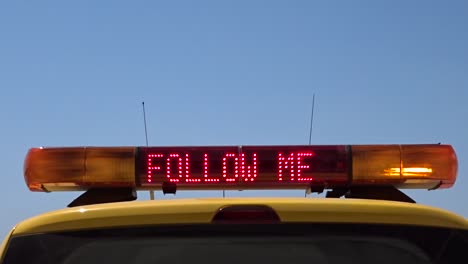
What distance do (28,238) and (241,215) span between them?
0.73 metres

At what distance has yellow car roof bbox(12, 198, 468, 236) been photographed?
141 inches

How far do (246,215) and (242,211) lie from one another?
0.07 ft

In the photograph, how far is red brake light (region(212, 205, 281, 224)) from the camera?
3615 millimetres

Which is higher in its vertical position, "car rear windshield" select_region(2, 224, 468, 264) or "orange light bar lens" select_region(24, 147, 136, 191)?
"car rear windshield" select_region(2, 224, 468, 264)

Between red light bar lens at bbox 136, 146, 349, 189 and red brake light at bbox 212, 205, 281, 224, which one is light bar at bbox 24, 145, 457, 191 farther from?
red brake light at bbox 212, 205, 281, 224

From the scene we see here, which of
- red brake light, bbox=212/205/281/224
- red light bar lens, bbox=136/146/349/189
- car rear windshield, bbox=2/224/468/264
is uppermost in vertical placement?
red brake light, bbox=212/205/281/224

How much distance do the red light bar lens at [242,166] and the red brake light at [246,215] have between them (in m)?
1.86

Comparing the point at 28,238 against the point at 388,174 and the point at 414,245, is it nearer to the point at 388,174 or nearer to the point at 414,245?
the point at 414,245

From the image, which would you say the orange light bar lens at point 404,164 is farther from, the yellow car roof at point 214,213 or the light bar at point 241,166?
the yellow car roof at point 214,213

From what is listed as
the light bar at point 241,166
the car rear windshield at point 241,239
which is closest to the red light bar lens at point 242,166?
the light bar at point 241,166

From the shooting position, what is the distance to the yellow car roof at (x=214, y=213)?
359 centimetres

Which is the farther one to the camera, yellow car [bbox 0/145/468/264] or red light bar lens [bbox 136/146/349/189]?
red light bar lens [bbox 136/146/349/189]

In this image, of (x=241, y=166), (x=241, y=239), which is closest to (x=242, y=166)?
(x=241, y=166)

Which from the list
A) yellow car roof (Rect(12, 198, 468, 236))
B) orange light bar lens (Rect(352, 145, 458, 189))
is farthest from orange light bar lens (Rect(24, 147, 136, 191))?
yellow car roof (Rect(12, 198, 468, 236))
